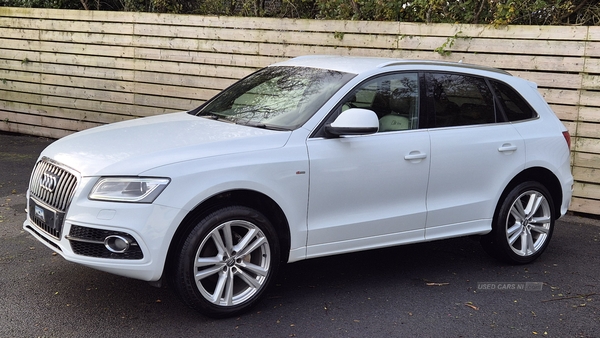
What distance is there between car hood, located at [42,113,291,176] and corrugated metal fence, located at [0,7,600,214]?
4.05m

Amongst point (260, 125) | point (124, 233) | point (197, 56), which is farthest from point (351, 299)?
point (197, 56)

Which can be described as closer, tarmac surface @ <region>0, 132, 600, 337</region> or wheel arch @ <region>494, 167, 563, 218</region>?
tarmac surface @ <region>0, 132, 600, 337</region>

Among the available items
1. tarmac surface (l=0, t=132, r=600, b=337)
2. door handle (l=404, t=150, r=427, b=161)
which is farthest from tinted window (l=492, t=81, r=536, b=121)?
tarmac surface (l=0, t=132, r=600, b=337)

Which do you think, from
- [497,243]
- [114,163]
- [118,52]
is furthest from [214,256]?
[118,52]

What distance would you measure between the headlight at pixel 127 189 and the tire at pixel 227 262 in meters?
0.37

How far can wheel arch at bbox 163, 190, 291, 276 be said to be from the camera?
4.52 meters

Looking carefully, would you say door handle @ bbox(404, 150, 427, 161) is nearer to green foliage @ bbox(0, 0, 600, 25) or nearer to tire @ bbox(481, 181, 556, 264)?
tire @ bbox(481, 181, 556, 264)

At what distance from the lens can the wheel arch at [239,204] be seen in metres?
4.52

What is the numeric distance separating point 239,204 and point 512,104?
9.17 ft

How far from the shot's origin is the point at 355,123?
4.95 meters

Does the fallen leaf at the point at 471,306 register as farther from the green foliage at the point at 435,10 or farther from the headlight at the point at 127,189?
the green foliage at the point at 435,10

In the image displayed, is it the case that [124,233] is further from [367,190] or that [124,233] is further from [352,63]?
[352,63]

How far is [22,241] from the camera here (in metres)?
6.34

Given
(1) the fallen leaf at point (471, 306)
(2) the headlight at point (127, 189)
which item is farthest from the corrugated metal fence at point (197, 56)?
(2) the headlight at point (127, 189)
